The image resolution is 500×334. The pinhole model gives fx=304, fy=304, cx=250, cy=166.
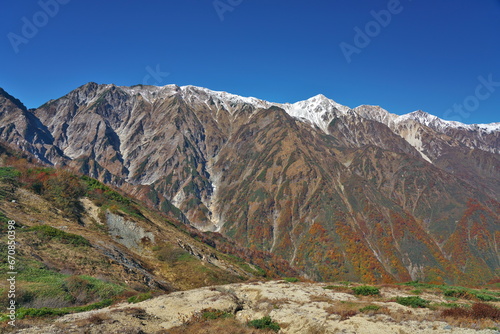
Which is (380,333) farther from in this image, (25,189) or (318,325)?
(25,189)

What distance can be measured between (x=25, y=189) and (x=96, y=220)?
11.7 metres

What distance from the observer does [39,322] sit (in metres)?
15.9

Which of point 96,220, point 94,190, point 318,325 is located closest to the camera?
point 318,325

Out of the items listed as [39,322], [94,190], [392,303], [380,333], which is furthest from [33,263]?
[94,190]

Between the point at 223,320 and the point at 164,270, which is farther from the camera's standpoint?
the point at 164,270

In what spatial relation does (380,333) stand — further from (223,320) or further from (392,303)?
(223,320)

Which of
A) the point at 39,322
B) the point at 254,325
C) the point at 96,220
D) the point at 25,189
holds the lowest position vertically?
the point at 254,325

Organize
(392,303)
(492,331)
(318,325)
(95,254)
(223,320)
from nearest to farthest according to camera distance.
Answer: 1. (492,331)
2. (318,325)
3. (223,320)
4. (392,303)
5. (95,254)

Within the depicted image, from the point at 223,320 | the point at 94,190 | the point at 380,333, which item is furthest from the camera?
the point at 94,190

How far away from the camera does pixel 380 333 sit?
52.1 ft

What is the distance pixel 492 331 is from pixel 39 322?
22.5m

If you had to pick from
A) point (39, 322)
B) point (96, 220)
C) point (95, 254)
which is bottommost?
point (39, 322)

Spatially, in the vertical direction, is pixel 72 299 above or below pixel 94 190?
below

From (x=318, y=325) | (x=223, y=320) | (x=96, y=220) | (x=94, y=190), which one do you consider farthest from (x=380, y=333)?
(x=94, y=190)
